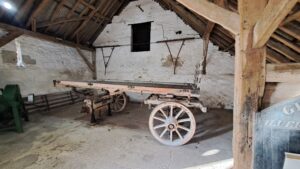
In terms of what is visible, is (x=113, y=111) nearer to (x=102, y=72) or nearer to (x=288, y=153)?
(x=102, y=72)

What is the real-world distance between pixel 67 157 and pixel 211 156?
2.09m

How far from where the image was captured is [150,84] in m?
3.53

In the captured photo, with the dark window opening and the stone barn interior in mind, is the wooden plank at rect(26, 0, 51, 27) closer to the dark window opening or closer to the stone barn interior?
the stone barn interior

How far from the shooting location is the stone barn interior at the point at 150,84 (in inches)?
42.6

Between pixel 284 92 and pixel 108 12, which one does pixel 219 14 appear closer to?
pixel 284 92

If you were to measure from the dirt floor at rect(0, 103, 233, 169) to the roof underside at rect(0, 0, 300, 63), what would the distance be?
5.65ft

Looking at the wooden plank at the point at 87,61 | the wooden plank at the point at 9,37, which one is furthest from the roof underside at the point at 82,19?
the wooden plank at the point at 87,61

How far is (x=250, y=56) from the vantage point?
3.59 feet

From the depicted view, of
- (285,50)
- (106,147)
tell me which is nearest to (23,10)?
(106,147)

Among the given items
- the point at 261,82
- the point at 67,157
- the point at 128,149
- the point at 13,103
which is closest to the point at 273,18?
the point at 261,82

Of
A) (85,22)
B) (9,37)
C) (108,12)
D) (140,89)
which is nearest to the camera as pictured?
(140,89)

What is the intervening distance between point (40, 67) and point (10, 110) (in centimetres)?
214

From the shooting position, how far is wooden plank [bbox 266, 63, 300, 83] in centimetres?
102

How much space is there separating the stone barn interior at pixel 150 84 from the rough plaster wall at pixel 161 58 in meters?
0.04
